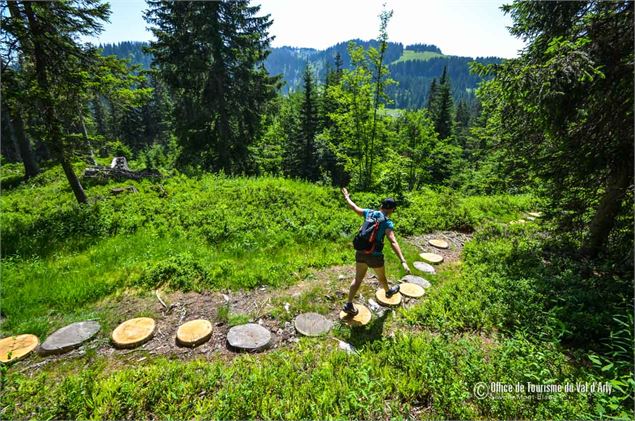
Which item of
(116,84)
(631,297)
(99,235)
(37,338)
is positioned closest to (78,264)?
(99,235)

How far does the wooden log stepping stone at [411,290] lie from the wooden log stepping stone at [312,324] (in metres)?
2.05

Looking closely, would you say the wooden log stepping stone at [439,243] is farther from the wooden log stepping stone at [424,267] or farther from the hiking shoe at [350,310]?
the hiking shoe at [350,310]

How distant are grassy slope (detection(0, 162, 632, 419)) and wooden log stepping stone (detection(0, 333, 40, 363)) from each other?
21 cm

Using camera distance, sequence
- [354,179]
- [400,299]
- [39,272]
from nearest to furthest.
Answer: [400,299]
[39,272]
[354,179]

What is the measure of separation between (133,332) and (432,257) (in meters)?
7.57

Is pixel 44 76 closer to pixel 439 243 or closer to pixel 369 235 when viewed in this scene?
pixel 369 235

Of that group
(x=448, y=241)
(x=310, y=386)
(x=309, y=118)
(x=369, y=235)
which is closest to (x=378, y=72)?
(x=448, y=241)

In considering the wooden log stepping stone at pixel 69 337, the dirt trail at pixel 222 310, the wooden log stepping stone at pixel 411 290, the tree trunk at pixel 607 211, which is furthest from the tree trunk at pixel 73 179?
the tree trunk at pixel 607 211

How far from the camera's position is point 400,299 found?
6.20 meters

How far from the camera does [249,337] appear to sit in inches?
197

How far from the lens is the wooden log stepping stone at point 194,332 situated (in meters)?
4.87

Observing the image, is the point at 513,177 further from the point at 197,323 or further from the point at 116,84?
the point at 116,84

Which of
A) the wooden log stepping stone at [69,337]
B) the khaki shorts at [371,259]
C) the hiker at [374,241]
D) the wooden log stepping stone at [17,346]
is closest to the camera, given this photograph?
the wooden log stepping stone at [17,346]

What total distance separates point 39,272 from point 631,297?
1248cm
